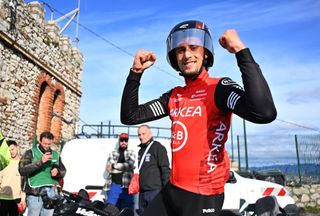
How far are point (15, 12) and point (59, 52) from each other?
144 inches

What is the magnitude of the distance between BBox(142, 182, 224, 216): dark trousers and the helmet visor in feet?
3.07

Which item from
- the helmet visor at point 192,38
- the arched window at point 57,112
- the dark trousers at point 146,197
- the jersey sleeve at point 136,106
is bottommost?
the dark trousers at point 146,197

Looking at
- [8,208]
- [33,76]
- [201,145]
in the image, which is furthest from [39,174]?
[33,76]

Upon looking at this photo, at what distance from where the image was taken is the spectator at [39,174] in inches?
210

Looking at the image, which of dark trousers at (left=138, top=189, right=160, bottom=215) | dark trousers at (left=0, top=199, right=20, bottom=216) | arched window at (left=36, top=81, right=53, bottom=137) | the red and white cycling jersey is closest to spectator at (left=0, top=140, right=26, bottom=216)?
dark trousers at (left=0, top=199, right=20, bottom=216)

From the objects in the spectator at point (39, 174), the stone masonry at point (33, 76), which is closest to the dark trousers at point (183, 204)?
the spectator at point (39, 174)

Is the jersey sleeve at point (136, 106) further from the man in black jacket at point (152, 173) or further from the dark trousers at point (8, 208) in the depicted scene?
the dark trousers at point (8, 208)

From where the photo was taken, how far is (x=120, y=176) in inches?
253

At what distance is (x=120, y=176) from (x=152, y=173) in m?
1.04

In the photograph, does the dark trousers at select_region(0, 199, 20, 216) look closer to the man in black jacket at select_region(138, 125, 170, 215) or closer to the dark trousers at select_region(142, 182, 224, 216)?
the man in black jacket at select_region(138, 125, 170, 215)

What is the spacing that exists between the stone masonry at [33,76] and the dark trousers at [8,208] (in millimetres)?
4180

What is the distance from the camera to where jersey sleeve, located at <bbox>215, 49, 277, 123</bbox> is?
64.6 inches

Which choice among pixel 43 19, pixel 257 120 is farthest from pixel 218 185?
pixel 43 19

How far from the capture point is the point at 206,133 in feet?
6.34
